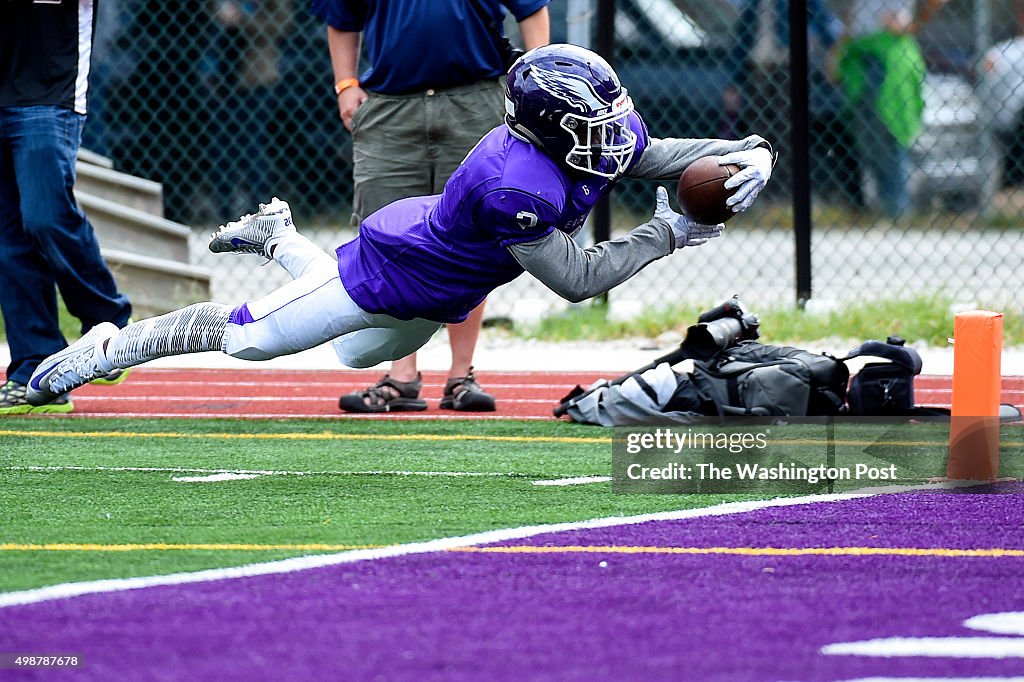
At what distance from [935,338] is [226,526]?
557cm

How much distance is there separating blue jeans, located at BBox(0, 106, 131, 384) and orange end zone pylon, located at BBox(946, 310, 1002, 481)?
11.4ft

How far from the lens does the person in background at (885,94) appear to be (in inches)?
493

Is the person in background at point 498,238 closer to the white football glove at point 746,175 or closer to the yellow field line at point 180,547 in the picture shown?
the white football glove at point 746,175

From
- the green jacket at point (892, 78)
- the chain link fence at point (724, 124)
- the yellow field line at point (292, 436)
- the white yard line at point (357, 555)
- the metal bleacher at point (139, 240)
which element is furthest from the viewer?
the green jacket at point (892, 78)

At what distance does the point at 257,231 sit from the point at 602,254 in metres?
1.39

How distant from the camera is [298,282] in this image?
529 centimetres

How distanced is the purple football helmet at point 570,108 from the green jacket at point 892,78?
7813 mm

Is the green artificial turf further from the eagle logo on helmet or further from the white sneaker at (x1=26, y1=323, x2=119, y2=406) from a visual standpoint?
the eagle logo on helmet

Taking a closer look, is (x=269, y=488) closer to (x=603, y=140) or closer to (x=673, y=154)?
(x=603, y=140)

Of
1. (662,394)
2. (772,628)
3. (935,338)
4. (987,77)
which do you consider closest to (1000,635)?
(772,628)

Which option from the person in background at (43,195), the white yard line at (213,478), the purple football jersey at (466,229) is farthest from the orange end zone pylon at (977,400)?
the person in background at (43,195)

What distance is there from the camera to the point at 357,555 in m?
3.97

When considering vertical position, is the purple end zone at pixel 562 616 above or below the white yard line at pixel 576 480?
above

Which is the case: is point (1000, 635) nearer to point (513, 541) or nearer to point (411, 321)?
point (513, 541)
